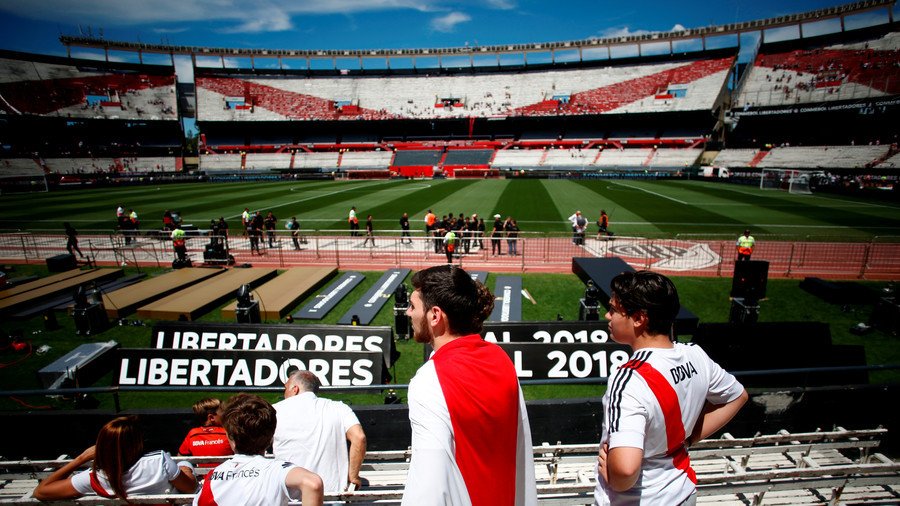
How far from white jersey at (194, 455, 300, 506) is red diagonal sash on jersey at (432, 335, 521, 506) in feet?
4.69

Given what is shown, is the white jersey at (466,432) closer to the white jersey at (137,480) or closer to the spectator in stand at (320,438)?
the spectator in stand at (320,438)

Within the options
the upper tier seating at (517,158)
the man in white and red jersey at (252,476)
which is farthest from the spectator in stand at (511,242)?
the upper tier seating at (517,158)

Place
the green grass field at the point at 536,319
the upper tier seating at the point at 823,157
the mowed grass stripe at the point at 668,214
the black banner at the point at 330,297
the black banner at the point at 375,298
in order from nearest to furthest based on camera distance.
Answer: the green grass field at the point at 536,319, the black banner at the point at 375,298, the black banner at the point at 330,297, the mowed grass stripe at the point at 668,214, the upper tier seating at the point at 823,157

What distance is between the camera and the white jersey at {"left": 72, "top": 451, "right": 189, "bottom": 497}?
2918mm

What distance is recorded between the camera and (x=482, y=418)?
1.57 metres

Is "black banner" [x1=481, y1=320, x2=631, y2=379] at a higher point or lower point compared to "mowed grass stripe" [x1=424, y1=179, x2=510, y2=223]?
lower

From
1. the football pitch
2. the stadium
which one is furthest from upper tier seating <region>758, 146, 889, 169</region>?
the football pitch

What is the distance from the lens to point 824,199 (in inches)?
1270

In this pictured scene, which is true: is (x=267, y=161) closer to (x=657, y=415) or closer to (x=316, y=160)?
(x=316, y=160)

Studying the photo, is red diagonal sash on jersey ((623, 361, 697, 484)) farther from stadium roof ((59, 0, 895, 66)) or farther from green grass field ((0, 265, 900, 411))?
stadium roof ((59, 0, 895, 66))

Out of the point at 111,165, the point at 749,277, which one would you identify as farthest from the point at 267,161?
the point at 749,277

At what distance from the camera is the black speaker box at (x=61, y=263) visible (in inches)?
610

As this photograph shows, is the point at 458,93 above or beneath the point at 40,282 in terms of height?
above

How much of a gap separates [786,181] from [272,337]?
4816cm
